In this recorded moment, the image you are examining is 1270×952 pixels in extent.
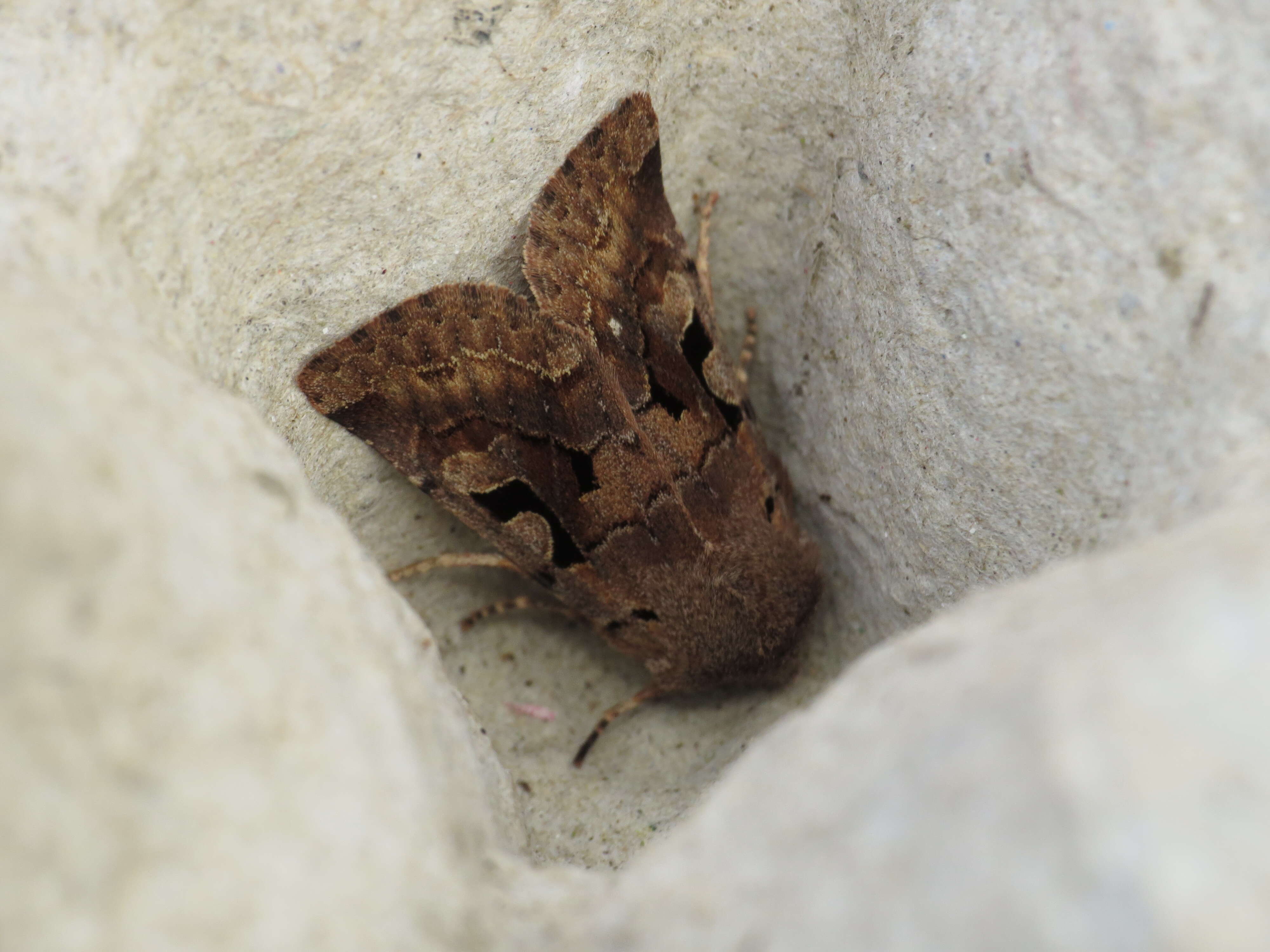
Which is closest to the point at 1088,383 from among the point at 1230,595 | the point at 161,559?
the point at 1230,595

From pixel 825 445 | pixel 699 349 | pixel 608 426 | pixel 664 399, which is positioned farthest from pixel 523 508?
pixel 825 445

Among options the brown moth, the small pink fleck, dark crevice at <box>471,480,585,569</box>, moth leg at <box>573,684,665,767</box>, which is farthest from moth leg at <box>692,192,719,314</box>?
the small pink fleck

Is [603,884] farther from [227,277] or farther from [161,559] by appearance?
[227,277]

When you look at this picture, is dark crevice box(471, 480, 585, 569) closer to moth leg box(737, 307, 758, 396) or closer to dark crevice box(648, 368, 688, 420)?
dark crevice box(648, 368, 688, 420)

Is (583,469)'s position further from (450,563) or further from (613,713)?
(613,713)

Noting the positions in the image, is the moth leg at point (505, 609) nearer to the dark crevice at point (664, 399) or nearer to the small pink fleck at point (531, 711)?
the small pink fleck at point (531, 711)

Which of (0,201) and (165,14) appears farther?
(165,14)
